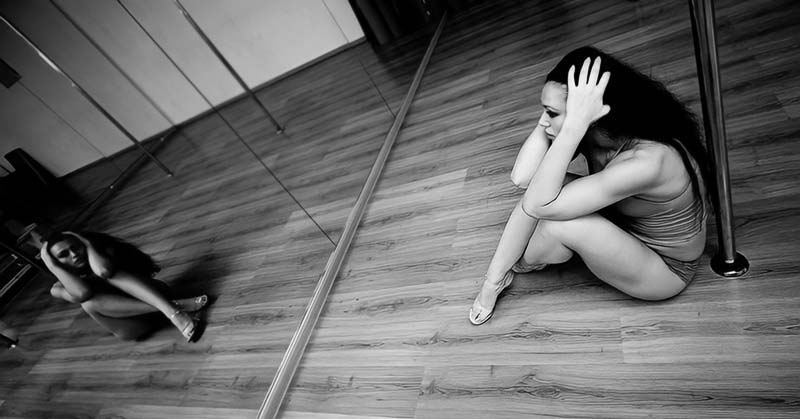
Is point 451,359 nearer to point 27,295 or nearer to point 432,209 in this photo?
point 432,209

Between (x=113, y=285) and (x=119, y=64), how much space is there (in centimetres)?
75

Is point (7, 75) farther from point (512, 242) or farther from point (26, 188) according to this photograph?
point (512, 242)

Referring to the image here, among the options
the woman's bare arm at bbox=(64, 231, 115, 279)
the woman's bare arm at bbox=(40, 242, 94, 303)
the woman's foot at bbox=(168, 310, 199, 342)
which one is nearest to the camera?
the woman's bare arm at bbox=(40, 242, 94, 303)

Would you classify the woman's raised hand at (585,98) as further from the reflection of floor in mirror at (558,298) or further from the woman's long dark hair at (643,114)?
A: the reflection of floor in mirror at (558,298)

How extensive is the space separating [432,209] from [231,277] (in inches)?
42.2

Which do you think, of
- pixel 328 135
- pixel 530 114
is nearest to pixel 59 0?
pixel 328 135

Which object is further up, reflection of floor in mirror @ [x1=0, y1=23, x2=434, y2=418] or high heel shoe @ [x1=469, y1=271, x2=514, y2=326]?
reflection of floor in mirror @ [x1=0, y1=23, x2=434, y2=418]

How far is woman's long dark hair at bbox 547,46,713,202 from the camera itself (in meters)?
1.11

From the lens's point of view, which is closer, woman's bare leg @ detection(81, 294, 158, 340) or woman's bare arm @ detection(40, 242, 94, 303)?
woman's bare arm @ detection(40, 242, 94, 303)

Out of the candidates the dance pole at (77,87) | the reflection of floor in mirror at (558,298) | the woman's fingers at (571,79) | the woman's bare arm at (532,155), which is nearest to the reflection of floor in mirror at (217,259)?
the dance pole at (77,87)

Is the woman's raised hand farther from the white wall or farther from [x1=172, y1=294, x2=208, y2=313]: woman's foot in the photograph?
[x1=172, y1=294, x2=208, y2=313]: woman's foot

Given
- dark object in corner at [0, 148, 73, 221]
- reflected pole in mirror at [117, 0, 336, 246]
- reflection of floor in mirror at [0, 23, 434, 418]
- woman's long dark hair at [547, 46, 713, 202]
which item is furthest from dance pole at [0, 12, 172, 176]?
woman's long dark hair at [547, 46, 713, 202]

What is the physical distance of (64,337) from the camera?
1.21 meters

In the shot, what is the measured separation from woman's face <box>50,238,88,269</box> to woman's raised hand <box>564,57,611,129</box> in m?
1.48
